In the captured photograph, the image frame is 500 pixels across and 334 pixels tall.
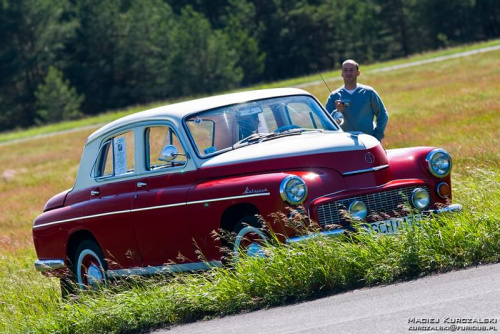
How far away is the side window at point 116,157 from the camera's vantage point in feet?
31.8

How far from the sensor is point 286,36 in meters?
105

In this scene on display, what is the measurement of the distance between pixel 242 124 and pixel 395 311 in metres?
3.26

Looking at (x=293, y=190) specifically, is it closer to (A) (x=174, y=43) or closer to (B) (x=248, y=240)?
(B) (x=248, y=240)

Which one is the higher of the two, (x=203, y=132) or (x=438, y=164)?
(x=203, y=132)

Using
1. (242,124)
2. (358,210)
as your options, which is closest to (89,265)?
(242,124)

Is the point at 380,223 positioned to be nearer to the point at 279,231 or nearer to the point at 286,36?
the point at 279,231

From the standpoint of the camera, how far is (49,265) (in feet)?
33.6

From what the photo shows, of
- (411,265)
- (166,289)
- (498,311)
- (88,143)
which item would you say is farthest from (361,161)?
(88,143)

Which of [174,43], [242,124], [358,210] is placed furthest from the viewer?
[174,43]

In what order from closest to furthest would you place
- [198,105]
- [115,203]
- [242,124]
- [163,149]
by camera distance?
[163,149], [242,124], [198,105], [115,203]

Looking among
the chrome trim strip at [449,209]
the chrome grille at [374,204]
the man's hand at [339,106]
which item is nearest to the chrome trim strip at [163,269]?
the chrome grille at [374,204]

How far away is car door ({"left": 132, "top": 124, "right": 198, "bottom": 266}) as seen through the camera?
28.8ft

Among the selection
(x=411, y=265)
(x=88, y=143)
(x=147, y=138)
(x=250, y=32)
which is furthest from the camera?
(x=250, y=32)

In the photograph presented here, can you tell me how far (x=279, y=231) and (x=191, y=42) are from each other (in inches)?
3281
